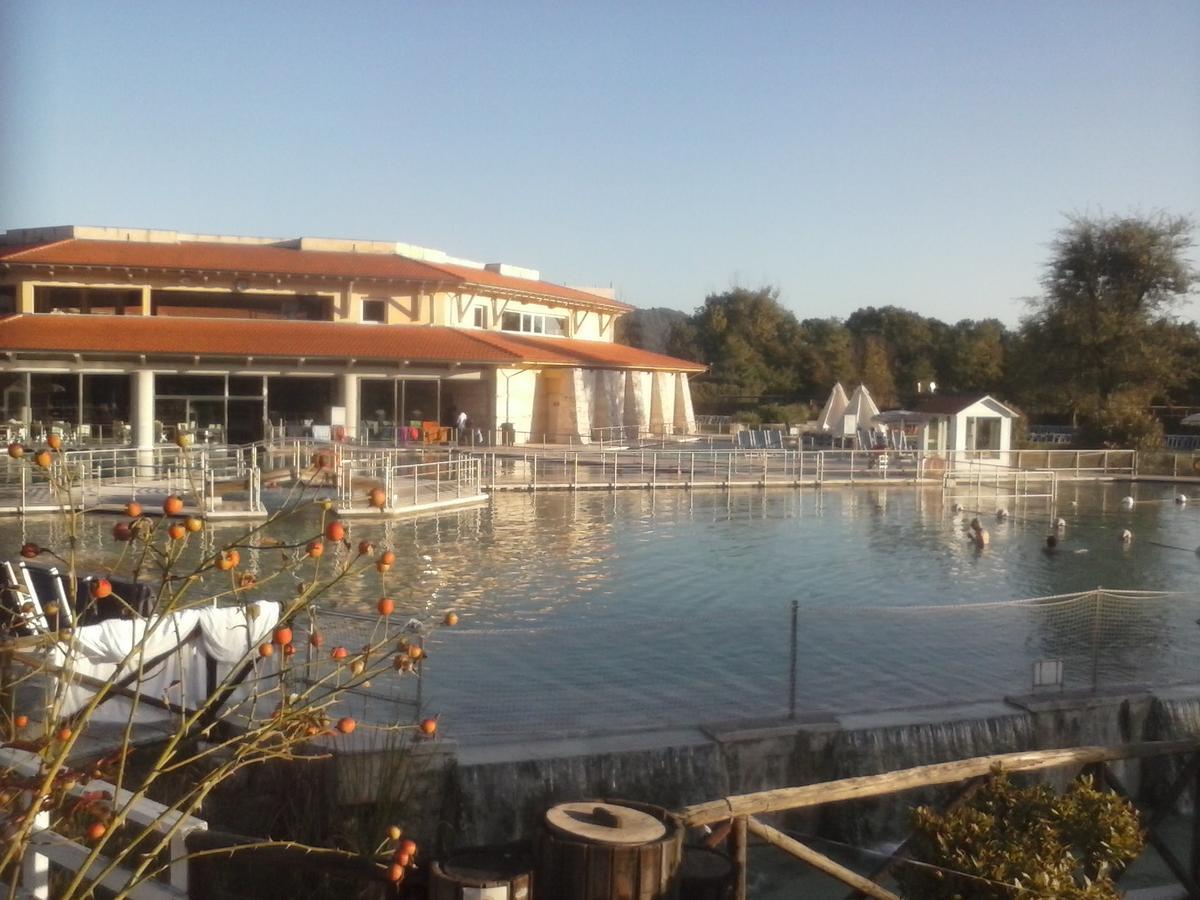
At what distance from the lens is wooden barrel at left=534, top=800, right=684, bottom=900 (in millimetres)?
4914

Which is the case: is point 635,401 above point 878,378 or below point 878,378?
below

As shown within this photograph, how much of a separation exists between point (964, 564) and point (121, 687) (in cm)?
1468

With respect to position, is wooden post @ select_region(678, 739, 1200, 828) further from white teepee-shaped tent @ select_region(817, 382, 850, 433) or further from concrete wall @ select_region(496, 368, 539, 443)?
white teepee-shaped tent @ select_region(817, 382, 850, 433)

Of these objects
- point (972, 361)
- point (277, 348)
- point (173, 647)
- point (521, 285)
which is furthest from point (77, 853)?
point (972, 361)

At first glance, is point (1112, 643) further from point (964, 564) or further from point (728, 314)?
point (728, 314)

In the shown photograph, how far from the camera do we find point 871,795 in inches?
243

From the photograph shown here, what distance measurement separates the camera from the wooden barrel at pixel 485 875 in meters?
4.93

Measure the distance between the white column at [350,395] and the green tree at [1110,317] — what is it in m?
25.7

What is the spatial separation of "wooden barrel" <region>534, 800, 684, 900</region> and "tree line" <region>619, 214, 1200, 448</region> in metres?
38.0

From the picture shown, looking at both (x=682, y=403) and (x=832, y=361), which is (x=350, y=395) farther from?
(x=832, y=361)

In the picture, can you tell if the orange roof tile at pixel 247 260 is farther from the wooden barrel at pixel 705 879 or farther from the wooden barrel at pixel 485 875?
the wooden barrel at pixel 705 879

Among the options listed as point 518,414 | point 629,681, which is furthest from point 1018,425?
point 629,681

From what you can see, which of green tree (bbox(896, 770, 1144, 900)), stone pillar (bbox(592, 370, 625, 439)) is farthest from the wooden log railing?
stone pillar (bbox(592, 370, 625, 439))

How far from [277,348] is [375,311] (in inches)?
250
